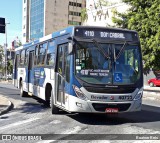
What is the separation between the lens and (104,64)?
36.1ft

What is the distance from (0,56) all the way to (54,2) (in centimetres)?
3230

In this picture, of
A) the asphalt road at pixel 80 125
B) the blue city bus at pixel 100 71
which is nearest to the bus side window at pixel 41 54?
the asphalt road at pixel 80 125

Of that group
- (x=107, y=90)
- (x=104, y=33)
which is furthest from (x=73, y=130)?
(x=104, y=33)

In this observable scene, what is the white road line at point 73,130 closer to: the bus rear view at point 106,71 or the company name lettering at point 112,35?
the bus rear view at point 106,71

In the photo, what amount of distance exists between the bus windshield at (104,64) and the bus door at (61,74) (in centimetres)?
104

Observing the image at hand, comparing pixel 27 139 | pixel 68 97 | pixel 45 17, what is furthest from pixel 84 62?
pixel 45 17

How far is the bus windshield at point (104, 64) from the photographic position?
1085 cm

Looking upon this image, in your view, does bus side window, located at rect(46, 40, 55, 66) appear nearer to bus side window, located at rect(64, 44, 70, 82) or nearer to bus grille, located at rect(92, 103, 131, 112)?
bus side window, located at rect(64, 44, 70, 82)

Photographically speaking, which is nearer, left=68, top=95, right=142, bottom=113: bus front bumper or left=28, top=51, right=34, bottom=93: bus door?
left=68, top=95, right=142, bottom=113: bus front bumper

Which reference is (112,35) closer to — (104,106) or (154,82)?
(104,106)

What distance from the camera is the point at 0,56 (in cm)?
8206

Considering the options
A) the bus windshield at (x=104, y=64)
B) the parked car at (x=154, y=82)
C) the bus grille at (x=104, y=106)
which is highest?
the bus windshield at (x=104, y=64)

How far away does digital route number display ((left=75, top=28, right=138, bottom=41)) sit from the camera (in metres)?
11.2

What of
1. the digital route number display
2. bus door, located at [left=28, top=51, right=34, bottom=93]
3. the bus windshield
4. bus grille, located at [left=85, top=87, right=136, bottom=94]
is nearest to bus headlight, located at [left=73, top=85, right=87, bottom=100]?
bus grille, located at [left=85, top=87, right=136, bottom=94]
